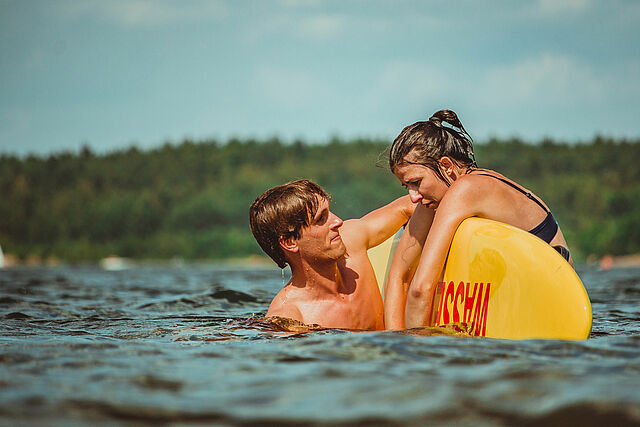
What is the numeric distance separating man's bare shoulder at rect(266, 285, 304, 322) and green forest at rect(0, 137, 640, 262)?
125 feet

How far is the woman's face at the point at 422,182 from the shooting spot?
387cm

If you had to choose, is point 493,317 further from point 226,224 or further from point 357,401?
point 226,224

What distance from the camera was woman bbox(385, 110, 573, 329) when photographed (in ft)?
12.6

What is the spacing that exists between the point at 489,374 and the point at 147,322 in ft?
11.1

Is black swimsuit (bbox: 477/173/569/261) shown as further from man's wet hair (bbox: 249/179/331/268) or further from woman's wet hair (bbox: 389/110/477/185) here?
man's wet hair (bbox: 249/179/331/268)

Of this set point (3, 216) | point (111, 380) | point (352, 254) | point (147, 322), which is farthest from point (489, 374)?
point (3, 216)

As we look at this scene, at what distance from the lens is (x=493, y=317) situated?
11.9 feet

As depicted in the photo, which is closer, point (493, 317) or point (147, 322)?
point (493, 317)

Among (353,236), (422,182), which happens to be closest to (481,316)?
(422,182)

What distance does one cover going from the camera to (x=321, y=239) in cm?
400

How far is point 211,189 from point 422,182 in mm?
54792

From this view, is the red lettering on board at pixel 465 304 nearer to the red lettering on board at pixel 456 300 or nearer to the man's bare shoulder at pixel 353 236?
the red lettering on board at pixel 456 300

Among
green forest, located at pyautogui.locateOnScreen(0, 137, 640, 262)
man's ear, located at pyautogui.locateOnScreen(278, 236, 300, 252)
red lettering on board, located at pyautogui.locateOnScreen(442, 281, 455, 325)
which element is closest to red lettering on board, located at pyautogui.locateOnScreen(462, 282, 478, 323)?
red lettering on board, located at pyautogui.locateOnScreen(442, 281, 455, 325)

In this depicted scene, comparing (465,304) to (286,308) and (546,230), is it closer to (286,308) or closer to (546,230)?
(546,230)
